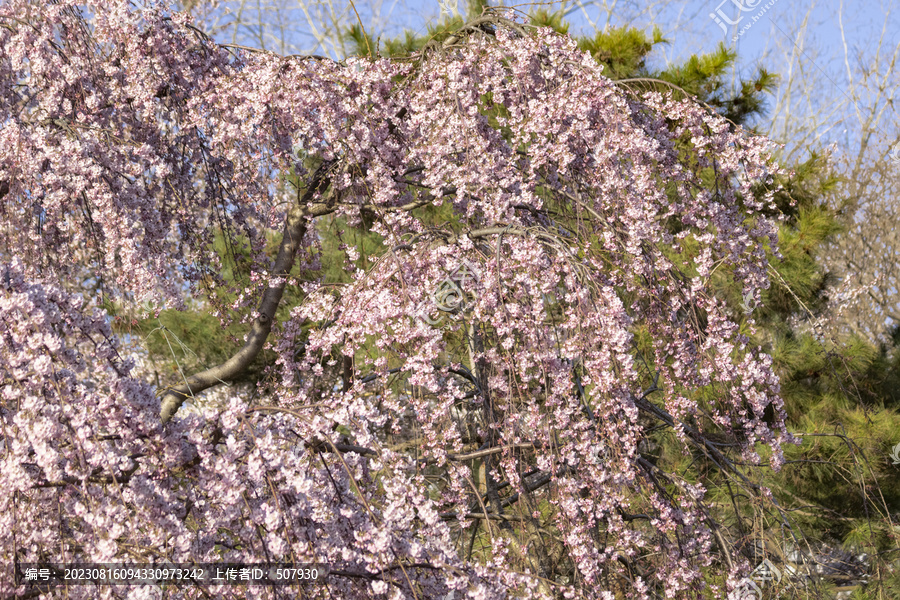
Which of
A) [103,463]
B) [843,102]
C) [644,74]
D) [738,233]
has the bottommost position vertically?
[103,463]

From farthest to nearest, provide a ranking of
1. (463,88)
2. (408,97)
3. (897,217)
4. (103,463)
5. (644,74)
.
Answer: (897,217) → (644,74) → (408,97) → (463,88) → (103,463)

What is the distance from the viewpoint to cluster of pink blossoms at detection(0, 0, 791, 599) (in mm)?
1784

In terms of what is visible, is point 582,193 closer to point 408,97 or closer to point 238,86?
point 408,97

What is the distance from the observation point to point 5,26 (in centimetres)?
316

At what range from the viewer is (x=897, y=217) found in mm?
8758

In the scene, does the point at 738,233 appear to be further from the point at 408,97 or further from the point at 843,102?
the point at 843,102

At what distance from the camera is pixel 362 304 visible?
9.40 ft

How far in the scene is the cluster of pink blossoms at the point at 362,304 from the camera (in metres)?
1.78

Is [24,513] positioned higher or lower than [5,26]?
lower

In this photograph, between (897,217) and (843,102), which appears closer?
(897,217)

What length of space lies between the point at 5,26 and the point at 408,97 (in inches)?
75.7

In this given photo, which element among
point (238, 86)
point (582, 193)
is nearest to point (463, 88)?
point (582, 193)

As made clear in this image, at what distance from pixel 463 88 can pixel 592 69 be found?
653 millimetres

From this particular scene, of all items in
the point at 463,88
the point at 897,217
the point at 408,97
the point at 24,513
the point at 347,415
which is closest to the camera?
the point at 24,513
